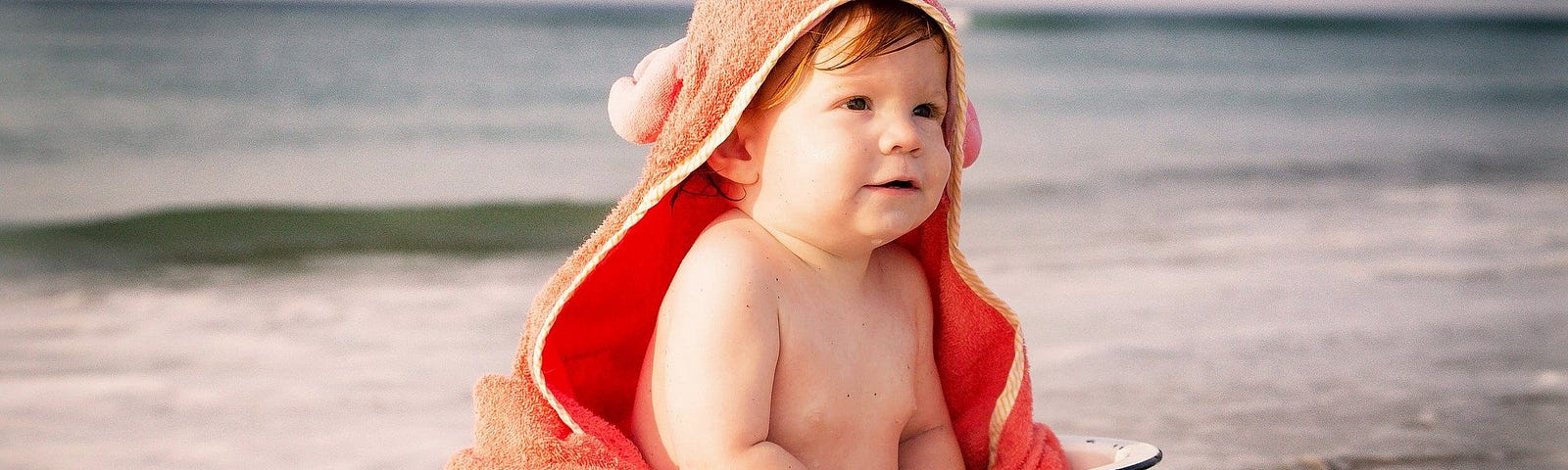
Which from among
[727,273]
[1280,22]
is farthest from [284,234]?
[1280,22]

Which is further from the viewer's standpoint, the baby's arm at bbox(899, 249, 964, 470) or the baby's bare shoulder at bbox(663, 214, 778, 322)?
the baby's arm at bbox(899, 249, 964, 470)

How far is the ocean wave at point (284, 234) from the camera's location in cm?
523

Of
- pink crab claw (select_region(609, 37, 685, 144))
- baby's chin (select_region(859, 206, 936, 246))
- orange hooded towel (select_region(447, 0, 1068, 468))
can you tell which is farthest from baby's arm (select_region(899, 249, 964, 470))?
pink crab claw (select_region(609, 37, 685, 144))

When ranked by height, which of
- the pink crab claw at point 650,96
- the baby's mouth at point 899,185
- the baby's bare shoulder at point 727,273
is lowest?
the baby's bare shoulder at point 727,273

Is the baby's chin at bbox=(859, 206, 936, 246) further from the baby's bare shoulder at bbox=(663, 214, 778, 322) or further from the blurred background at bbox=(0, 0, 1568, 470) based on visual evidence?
the blurred background at bbox=(0, 0, 1568, 470)

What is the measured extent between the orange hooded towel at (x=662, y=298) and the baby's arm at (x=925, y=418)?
43mm

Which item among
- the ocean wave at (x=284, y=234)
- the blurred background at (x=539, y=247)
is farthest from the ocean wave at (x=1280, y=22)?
the ocean wave at (x=284, y=234)

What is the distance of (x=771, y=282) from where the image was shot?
5.22ft

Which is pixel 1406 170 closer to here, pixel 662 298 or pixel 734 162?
pixel 662 298

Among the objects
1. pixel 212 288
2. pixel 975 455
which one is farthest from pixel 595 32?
pixel 975 455

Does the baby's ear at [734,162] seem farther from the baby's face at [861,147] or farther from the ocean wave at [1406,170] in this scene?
the ocean wave at [1406,170]

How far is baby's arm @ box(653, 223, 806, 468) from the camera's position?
5.00 feet

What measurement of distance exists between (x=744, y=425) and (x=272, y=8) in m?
14.4

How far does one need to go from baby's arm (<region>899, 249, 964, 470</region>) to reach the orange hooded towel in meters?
0.04
